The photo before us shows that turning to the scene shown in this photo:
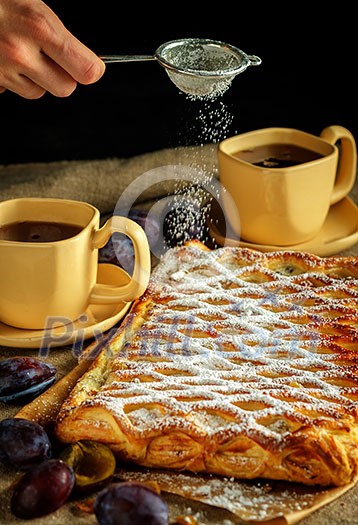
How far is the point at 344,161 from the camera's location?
1944mm

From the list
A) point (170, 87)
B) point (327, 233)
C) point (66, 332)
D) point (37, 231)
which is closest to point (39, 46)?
point (37, 231)

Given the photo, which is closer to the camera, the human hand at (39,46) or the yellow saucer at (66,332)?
the human hand at (39,46)

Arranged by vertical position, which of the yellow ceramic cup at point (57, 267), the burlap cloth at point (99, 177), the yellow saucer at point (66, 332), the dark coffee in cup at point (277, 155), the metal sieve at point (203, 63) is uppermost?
the metal sieve at point (203, 63)

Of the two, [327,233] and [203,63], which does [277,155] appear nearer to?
[327,233]

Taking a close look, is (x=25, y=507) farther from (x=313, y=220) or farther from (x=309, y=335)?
(x=313, y=220)

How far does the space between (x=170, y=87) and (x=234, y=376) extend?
4.09 ft

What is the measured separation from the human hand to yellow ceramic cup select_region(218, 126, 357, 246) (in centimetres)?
50

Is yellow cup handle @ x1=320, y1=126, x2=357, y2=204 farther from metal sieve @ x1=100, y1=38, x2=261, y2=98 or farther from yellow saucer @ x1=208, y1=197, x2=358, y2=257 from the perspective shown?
metal sieve @ x1=100, y1=38, x2=261, y2=98

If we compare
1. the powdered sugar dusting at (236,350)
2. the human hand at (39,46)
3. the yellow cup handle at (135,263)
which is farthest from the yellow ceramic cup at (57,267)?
the human hand at (39,46)

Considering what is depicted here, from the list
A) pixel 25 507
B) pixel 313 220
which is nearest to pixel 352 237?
pixel 313 220

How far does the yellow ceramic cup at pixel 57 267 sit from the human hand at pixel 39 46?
25 centimetres

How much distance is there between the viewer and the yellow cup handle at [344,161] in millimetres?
1883

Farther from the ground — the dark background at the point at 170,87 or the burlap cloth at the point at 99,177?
the dark background at the point at 170,87

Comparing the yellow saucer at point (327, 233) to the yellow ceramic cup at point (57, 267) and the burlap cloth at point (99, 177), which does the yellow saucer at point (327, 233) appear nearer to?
the burlap cloth at point (99, 177)
